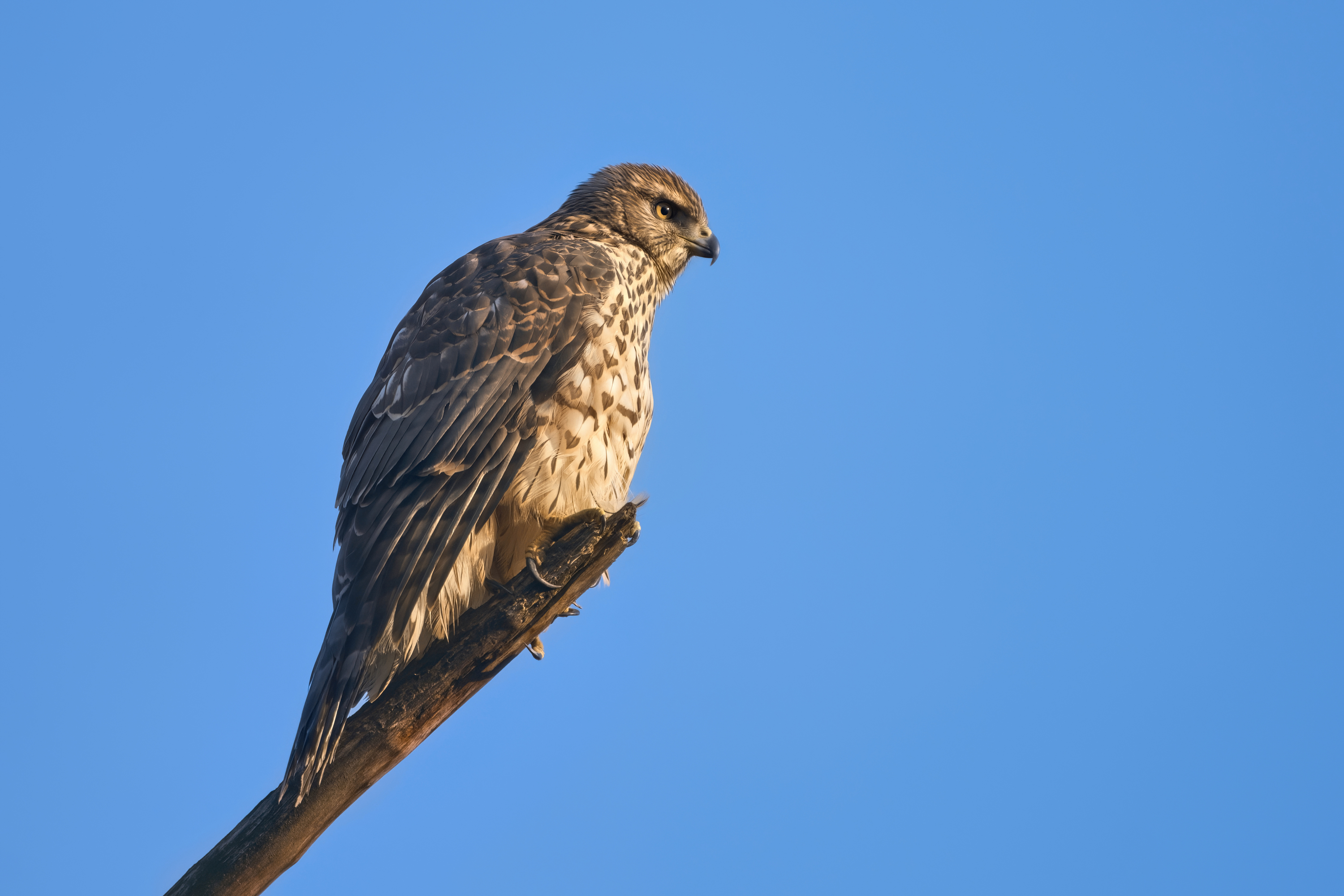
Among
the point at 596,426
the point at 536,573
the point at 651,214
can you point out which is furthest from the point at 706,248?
the point at 536,573

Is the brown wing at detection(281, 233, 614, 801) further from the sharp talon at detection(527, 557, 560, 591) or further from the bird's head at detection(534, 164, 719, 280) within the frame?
the bird's head at detection(534, 164, 719, 280)

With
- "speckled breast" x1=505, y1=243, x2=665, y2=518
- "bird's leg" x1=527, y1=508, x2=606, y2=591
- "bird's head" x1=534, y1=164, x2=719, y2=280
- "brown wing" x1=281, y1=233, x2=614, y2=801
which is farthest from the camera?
"bird's head" x1=534, y1=164, x2=719, y2=280

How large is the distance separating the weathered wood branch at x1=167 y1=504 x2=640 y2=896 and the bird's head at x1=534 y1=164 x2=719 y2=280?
6.63ft

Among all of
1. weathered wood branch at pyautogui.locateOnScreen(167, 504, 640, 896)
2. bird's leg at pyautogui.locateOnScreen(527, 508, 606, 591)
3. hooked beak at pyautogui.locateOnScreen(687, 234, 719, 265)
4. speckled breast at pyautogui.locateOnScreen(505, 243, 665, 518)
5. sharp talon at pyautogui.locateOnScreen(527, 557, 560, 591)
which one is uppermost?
hooked beak at pyautogui.locateOnScreen(687, 234, 719, 265)

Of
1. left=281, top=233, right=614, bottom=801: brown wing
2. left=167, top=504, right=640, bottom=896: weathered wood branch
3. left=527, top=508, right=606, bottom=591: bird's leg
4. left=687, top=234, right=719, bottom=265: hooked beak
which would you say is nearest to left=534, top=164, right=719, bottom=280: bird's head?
left=687, top=234, right=719, bottom=265: hooked beak

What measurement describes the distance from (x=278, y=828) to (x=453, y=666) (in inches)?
28.7

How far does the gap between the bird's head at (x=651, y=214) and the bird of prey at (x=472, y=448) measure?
0.64 meters

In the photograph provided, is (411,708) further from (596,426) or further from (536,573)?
(596,426)

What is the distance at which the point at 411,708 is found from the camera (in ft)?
12.1

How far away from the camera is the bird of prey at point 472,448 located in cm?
384

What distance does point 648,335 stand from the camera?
5.08m

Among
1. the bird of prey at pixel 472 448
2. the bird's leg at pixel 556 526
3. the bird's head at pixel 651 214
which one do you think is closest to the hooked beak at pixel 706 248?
the bird's head at pixel 651 214

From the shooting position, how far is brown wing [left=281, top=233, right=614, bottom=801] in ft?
12.4

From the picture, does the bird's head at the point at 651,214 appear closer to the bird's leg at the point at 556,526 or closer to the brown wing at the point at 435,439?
the brown wing at the point at 435,439
